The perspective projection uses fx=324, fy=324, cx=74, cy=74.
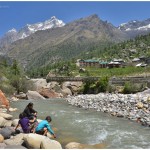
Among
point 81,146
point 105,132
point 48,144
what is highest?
point 48,144

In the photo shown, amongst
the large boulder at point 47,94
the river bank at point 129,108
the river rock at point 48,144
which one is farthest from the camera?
the large boulder at point 47,94

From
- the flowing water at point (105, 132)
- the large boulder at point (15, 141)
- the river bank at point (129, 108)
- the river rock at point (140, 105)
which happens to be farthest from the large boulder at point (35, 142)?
the river rock at point (140, 105)

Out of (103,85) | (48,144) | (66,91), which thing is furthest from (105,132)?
(66,91)

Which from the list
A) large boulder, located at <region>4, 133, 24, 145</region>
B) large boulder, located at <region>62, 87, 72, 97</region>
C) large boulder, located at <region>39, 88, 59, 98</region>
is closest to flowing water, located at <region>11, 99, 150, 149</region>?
large boulder, located at <region>4, 133, 24, 145</region>

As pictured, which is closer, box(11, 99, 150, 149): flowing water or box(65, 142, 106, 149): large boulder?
box(65, 142, 106, 149): large boulder

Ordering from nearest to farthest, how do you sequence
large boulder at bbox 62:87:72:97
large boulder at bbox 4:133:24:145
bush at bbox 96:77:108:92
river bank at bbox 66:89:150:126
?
large boulder at bbox 4:133:24:145
river bank at bbox 66:89:150:126
bush at bbox 96:77:108:92
large boulder at bbox 62:87:72:97

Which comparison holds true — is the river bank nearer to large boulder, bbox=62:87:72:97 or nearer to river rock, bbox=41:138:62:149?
river rock, bbox=41:138:62:149

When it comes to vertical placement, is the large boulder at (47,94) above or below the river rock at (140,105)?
below

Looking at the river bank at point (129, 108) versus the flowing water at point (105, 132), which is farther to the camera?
the river bank at point (129, 108)

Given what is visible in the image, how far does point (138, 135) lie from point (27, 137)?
9.93 metres

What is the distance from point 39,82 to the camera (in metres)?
112

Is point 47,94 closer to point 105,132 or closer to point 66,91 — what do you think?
point 66,91

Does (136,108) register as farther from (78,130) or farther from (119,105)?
(78,130)

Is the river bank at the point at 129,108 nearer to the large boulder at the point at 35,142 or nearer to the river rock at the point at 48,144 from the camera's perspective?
the river rock at the point at 48,144
